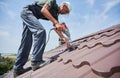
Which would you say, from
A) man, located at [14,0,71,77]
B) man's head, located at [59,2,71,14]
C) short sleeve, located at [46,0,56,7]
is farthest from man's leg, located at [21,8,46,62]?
man's head, located at [59,2,71,14]

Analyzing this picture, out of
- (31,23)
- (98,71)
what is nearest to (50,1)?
(31,23)

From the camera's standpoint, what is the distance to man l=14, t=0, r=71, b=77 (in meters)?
2.97

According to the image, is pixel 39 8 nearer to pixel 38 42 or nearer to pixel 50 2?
pixel 50 2

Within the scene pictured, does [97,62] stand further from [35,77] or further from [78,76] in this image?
[35,77]

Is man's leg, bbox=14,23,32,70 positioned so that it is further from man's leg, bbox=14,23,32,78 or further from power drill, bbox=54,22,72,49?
power drill, bbox=54,22,72,49

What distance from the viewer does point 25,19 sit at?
133 inches

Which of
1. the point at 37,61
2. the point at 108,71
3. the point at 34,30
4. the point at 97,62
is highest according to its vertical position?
the point at 108,71

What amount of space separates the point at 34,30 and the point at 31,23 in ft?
0.68

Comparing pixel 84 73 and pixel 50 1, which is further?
pixel 50 1

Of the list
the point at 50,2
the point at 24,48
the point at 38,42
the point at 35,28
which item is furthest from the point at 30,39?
the point at 50,2

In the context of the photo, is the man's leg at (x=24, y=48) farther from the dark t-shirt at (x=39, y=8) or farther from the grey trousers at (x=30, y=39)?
the dark t-shirt at (x=39, y=8)

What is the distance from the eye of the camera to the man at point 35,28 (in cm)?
297

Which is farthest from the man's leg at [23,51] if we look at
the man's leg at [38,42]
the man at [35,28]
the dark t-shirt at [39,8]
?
the man's leg at [38,42]

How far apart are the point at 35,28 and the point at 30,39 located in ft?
1.76
